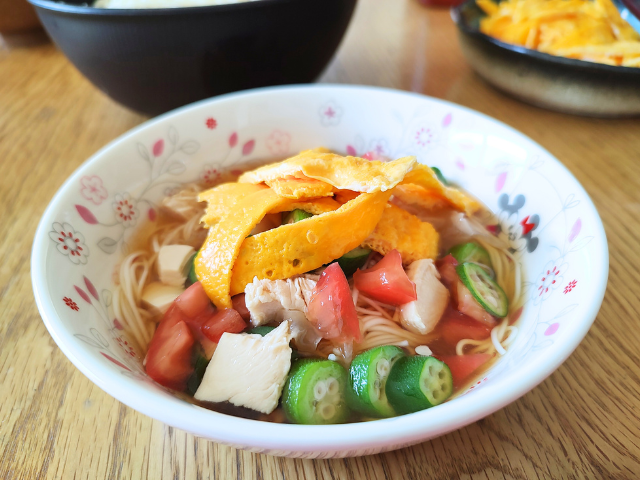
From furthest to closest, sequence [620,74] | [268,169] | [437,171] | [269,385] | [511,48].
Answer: [511,48] → [620,74] → [437,171] → [268,169] → [269,385]

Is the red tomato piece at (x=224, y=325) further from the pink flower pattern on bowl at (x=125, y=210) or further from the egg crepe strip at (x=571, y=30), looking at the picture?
the egg crepe strip at (x=571, y=30)

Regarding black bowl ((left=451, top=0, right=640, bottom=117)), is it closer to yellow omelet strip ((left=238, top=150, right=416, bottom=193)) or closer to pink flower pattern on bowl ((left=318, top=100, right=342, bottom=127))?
pink flower pattern on bowl ((left=318, top=100, right=342, bottom=127))

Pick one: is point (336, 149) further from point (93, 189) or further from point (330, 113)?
point (93, 189)

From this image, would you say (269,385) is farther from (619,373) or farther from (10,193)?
(10,193)

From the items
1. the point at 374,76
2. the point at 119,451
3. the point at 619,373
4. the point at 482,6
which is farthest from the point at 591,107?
the point at 119,451

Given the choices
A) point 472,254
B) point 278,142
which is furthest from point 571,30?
point 278,142

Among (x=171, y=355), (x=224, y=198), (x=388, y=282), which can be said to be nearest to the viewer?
(x=171, y=355)

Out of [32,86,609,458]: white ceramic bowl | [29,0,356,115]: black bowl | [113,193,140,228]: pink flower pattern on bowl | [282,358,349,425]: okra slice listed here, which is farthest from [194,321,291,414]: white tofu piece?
[29,0,356,115]: black bowl
